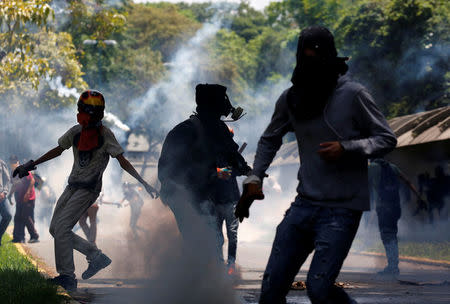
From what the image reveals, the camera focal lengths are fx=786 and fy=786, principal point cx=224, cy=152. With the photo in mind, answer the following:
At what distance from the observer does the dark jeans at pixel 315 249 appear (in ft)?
12.5

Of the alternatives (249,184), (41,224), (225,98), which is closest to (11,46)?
(225,98)

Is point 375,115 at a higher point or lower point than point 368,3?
lower

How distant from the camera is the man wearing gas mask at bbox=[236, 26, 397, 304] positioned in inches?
151

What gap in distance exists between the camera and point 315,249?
389 cm

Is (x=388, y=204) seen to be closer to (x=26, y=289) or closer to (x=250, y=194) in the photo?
(x=26, y=289)

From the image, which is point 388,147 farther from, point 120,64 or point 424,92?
point 120,64

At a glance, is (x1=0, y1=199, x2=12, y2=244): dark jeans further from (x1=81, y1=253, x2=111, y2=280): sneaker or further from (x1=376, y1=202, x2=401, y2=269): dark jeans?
(x1=81, y1=253, x2=111, y2=280): sneaker

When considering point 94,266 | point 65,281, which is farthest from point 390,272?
point 65,281

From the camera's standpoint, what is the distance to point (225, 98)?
273 inches

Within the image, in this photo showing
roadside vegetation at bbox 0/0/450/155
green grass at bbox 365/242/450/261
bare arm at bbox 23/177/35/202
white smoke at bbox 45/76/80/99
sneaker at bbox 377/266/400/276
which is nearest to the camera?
sneaker at bbox 377/266/400/276

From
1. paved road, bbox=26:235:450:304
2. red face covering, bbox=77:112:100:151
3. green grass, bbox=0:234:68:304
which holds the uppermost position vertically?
red face covering, bbox=77:112:100:151

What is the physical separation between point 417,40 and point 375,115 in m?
21.6

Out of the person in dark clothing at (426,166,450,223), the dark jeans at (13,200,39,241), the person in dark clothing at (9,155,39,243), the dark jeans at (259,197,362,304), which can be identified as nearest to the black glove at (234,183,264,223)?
the dark jeans at (259,197,362,304)

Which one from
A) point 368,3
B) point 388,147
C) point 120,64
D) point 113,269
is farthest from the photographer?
point 120,64
